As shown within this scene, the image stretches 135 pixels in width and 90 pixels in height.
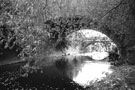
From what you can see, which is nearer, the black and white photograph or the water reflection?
the black and white photograph

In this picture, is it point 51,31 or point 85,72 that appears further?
point 85,72

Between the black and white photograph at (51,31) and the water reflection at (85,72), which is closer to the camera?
the black and white photograph at (51,31)

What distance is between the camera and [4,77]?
1534cm

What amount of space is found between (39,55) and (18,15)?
3.61ft

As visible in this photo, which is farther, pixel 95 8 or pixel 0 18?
pixel 95 8

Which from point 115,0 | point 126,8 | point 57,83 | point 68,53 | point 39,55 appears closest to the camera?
point 39,55

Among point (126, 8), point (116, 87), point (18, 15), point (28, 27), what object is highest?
point (126, 8)

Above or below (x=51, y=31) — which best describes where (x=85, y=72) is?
below

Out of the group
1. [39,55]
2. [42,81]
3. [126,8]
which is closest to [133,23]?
[126,8]

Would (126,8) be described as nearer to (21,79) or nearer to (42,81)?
(42,81)

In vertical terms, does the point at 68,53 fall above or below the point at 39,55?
below

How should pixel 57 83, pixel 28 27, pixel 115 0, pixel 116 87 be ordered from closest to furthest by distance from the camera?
pixel 28 27 < pixel 116 87 < pixel 115 0 < pixel 57 83

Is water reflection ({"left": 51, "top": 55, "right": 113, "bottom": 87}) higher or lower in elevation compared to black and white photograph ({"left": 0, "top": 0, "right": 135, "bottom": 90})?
lower

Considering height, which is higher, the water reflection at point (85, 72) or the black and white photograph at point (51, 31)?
the black and white photograph at point (51, 31)
